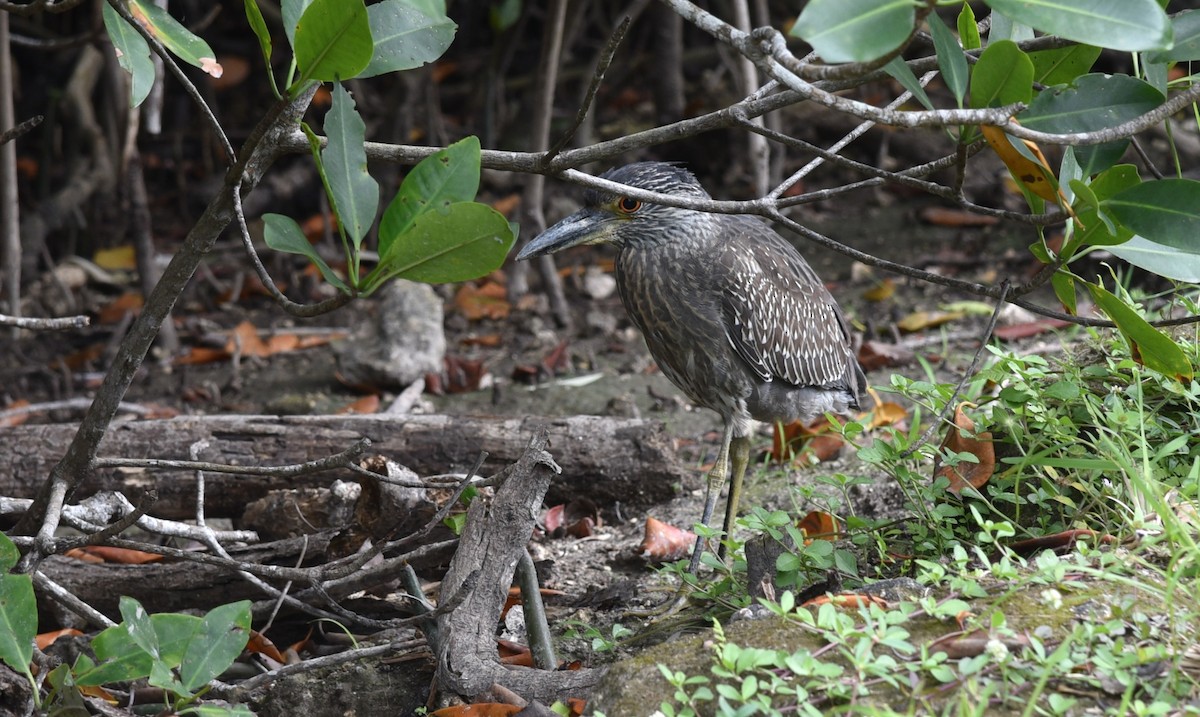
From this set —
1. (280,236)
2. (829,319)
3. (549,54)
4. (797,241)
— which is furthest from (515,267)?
(280,236)

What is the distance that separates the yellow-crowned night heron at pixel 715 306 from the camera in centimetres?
397

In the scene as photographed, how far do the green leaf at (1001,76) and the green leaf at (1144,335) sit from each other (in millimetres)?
557

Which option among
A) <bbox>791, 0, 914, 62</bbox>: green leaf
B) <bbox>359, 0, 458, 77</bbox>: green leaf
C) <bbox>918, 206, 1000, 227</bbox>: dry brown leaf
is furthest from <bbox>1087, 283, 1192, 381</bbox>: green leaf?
<bbox>918, 206, 1000, 227</bbox>: dry brown leaf

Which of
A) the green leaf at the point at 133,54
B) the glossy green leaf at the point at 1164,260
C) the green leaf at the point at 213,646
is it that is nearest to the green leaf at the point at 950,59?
the glossy green leaf at the point at 1164,260

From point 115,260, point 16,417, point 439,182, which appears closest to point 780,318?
point 439,182

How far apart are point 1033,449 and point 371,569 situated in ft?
5.36

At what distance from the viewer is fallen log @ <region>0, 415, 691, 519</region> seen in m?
3.63

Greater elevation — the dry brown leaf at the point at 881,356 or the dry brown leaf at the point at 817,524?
the dry brown leaf at the point at 817,524

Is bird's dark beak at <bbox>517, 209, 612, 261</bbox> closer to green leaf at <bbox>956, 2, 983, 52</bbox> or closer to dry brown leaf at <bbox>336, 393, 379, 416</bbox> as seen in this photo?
dry brown leaf at <bbox>336, 393, 379, 416</bbox>

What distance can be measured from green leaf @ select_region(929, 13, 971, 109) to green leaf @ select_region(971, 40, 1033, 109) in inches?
1.6

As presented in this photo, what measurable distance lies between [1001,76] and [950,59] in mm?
116

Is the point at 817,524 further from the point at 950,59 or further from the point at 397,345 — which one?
the point at 397,345

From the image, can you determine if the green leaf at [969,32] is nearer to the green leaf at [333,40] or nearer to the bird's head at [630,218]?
the green leaf at [333,40]

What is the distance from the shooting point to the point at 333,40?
6.57 feet
